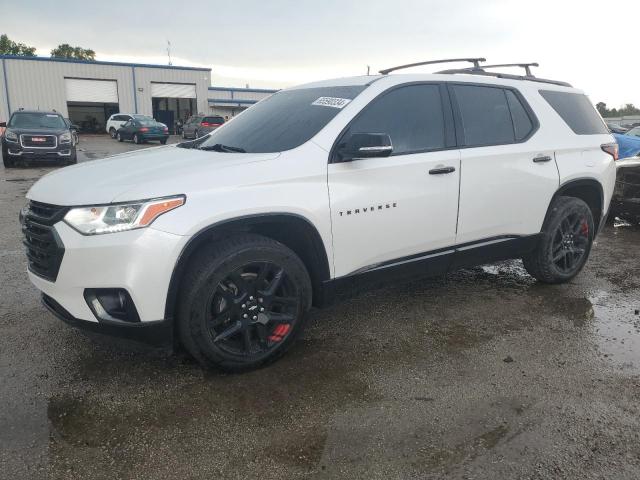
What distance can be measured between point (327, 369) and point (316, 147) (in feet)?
4.51

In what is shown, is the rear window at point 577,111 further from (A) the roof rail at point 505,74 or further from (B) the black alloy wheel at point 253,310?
(B) the black alloy wheel at point 253,310

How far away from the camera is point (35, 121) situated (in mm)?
14508

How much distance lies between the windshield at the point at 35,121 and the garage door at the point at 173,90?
2643 cm

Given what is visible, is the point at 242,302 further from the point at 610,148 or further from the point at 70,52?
the point at 70,52

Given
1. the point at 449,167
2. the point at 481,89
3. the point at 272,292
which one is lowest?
the point at 272,292

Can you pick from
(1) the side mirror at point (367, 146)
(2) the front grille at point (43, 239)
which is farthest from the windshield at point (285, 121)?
(2) the front grille at point (43, 239)

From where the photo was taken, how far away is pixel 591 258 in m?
5.80

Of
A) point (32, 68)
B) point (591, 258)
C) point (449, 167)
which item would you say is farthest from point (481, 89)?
point (32, 68)

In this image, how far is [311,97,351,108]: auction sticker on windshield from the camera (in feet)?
11.1

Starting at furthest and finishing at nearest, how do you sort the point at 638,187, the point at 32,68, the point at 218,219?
1. the point at 32,68
2. the point at 638,187
3. the point at 218,219

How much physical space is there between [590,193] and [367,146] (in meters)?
2.91

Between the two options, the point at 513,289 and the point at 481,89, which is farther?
the point at 513,289

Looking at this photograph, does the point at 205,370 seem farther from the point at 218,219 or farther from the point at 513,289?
the point at 513,289

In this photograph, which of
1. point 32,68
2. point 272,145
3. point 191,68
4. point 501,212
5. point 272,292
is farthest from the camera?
point 191,68
